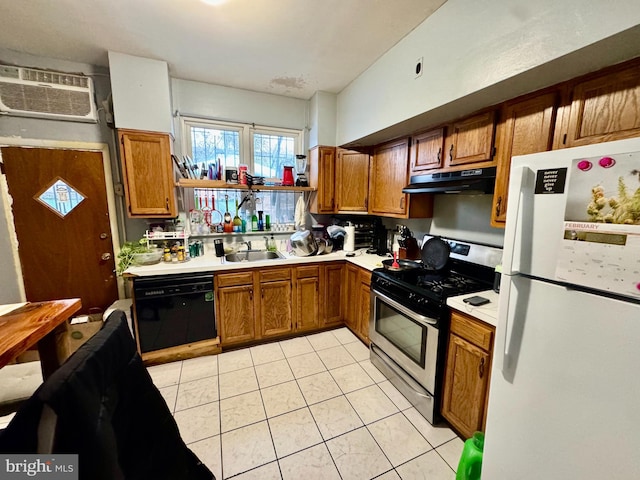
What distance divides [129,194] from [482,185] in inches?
112

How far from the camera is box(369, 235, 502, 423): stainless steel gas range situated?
173 centimetres

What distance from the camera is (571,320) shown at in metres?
0.95

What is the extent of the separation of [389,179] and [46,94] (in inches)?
125

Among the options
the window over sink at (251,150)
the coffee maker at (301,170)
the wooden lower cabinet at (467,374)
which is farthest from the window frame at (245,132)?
the wooden lower cabinet at (467,374)

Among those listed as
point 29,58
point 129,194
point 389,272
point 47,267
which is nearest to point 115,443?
point 389,272

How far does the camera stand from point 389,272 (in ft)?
7.24

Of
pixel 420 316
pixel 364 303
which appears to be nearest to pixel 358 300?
pixel 364 303

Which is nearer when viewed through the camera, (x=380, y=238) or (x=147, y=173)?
(x=147, y=173)

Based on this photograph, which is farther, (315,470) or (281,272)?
(281,272)

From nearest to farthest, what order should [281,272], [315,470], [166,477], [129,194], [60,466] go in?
1. [60,466]
2. [166,477]
3. [315,470]
4. [129,194]
5. [281,272]

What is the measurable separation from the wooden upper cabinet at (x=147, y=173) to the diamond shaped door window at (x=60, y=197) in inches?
23.2

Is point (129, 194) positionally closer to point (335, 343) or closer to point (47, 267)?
point (47, 267)

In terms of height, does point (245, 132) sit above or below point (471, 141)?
above

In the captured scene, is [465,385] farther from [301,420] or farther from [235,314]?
[235,314]
